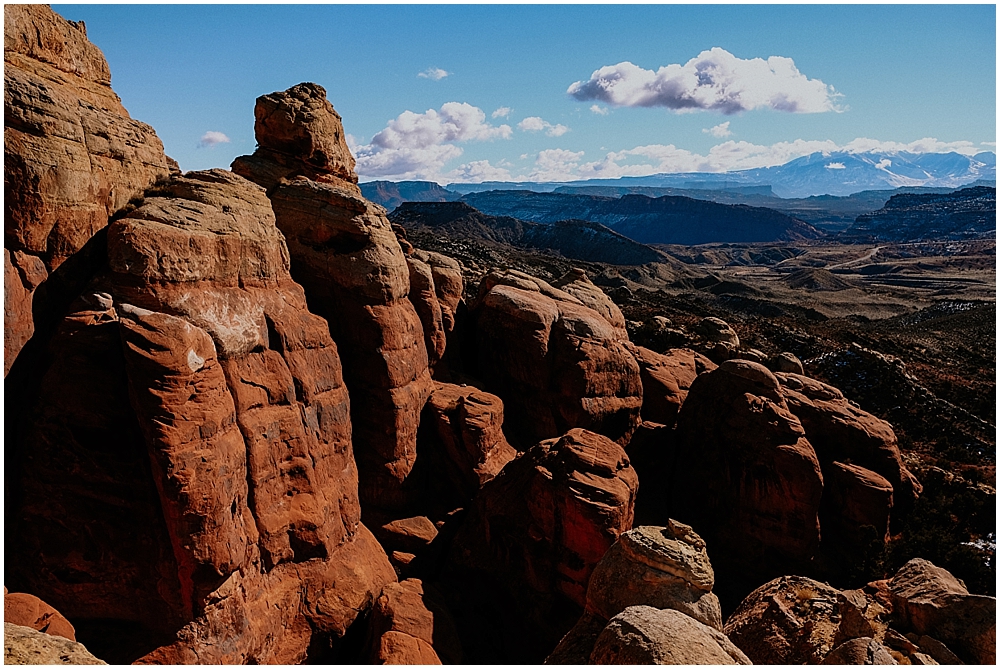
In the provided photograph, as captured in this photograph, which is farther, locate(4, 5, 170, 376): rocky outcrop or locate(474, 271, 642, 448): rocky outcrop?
locate(474, 271, 642, 448): rocky outcrop

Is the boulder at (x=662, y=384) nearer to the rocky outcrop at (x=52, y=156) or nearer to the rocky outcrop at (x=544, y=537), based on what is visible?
the rocky outcrop at (x=544, y=537)

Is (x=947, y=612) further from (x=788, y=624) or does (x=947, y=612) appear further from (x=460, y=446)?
(x=460, y=446)

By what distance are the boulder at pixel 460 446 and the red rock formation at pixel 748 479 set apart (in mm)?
8172

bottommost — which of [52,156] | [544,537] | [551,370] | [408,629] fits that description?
[408,629]

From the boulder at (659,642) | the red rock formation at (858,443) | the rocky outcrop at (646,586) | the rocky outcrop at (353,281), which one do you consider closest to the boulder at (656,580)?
the rocky outcrop at (646,586)

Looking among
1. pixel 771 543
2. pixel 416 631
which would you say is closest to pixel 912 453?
pixel 771 543

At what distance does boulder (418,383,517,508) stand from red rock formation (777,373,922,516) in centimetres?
1321

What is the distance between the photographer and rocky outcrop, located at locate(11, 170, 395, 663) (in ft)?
43.7

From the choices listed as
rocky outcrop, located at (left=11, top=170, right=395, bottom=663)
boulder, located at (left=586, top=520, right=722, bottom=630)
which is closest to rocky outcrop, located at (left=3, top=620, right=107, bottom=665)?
rocky outcrop, located at (left=11, top=170, right=395, bottom=663)

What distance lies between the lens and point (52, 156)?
13789 mm

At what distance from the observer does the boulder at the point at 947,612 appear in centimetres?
1463

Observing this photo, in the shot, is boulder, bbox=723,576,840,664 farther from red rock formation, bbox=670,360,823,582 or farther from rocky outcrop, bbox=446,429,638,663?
red rock formation, bbox=670,360,823,582

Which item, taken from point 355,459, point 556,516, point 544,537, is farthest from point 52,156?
point 544,537

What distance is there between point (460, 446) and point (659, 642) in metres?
13.7
